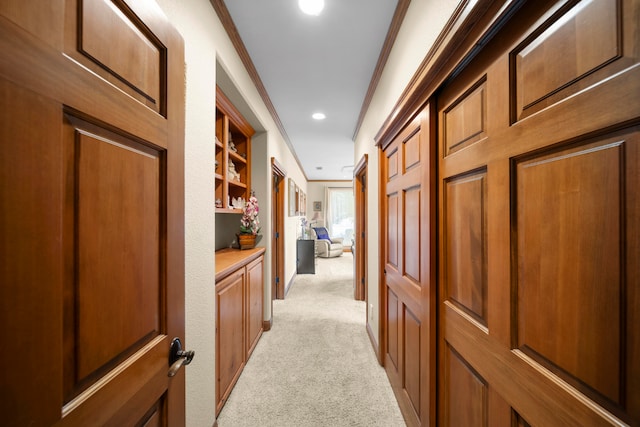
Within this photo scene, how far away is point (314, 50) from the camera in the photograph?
1923 mm

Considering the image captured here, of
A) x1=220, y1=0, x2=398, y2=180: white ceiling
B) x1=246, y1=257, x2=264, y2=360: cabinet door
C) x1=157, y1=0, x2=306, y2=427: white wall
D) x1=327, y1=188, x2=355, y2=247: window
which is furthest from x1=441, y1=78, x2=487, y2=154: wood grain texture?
x1=327, y1=188, x2=355, y2=247: window

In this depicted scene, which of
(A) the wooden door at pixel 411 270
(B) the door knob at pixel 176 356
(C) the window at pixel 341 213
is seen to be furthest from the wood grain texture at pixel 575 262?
(C) the window at pixel 341 213

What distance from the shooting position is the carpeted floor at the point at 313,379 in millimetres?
1696

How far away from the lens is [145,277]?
71 centimetres

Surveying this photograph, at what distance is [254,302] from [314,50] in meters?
2.18

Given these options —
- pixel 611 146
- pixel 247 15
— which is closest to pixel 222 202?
pixel 247 15

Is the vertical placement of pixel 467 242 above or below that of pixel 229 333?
above

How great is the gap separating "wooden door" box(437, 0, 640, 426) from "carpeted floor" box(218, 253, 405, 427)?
3.22 ft

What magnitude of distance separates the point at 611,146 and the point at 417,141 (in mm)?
961

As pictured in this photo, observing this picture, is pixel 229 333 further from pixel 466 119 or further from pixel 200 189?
pixel 466 119

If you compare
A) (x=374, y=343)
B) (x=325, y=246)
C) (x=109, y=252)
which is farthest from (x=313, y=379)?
(x=325, y=246)

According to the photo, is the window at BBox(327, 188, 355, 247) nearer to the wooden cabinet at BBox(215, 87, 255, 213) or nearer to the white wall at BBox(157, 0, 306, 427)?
the wooden cabinet at BBox(215, 87, 255, 213)

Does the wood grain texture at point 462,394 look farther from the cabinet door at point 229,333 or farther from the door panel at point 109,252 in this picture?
the cabinet door at point 229,333

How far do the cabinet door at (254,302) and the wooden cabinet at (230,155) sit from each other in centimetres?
57
